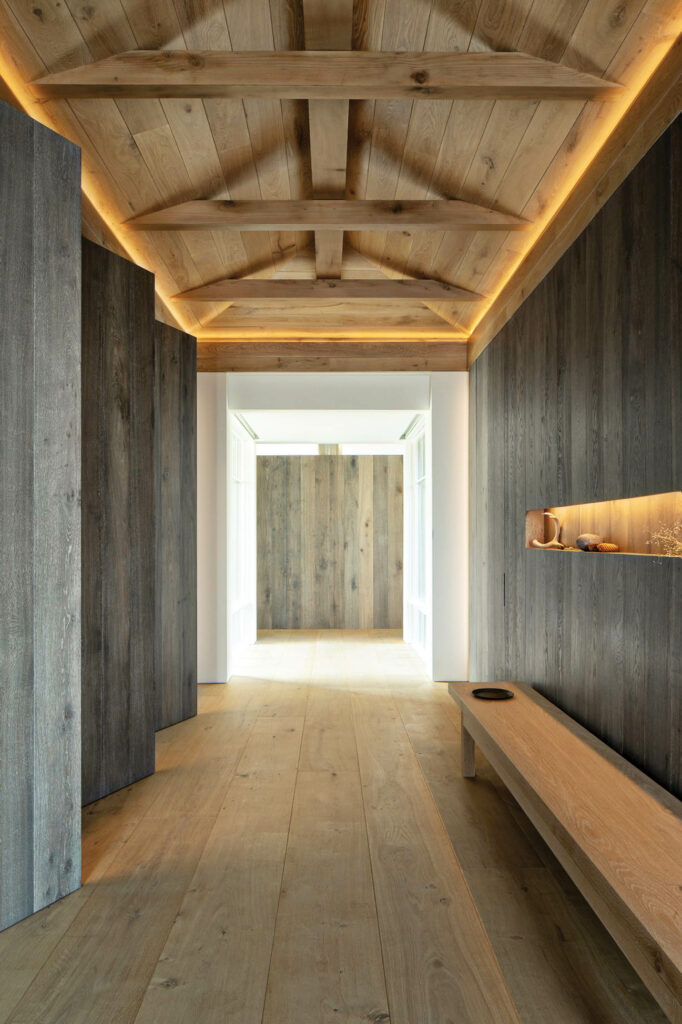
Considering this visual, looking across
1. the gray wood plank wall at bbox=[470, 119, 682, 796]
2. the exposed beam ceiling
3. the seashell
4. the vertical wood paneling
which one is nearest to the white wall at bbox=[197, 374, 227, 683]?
the exposed beam ceiling

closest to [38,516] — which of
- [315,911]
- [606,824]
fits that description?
[315,911]

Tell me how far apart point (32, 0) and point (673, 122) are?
199 centimetres

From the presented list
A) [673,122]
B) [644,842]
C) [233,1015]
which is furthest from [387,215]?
[233,1015]

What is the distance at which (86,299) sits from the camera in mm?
2967

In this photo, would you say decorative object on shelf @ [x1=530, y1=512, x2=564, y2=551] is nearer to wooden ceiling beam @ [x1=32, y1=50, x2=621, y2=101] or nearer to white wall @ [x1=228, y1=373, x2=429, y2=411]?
wooden ceiling beam @ [x1=32, y1=50, x2=621, y2=101]

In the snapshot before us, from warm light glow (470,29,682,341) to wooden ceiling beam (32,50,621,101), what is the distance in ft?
0.20

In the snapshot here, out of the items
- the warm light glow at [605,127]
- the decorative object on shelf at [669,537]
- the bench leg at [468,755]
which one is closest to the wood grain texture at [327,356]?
the warm light glow at [605,127]

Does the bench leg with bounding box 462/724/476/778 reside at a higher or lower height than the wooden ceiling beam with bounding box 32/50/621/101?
lower

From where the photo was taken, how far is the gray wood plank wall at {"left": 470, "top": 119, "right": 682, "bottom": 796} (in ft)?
6.66

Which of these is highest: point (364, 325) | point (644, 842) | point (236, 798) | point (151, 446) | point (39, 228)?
point (364, 325)

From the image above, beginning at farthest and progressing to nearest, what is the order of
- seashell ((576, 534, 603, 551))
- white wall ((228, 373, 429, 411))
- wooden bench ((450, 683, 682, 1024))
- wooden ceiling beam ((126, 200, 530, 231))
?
white wall ((228, 373, 429, 411)) < wooden ceiling beam ((126, 200, 530, 231)) < seashell ((576, 534, 603, 551)) < wooden bench ((450, 683, 682, 1024))

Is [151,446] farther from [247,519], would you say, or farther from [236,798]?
[247,519]

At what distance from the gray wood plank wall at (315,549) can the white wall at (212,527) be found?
2.91 meters

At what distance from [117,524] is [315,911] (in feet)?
5.66
